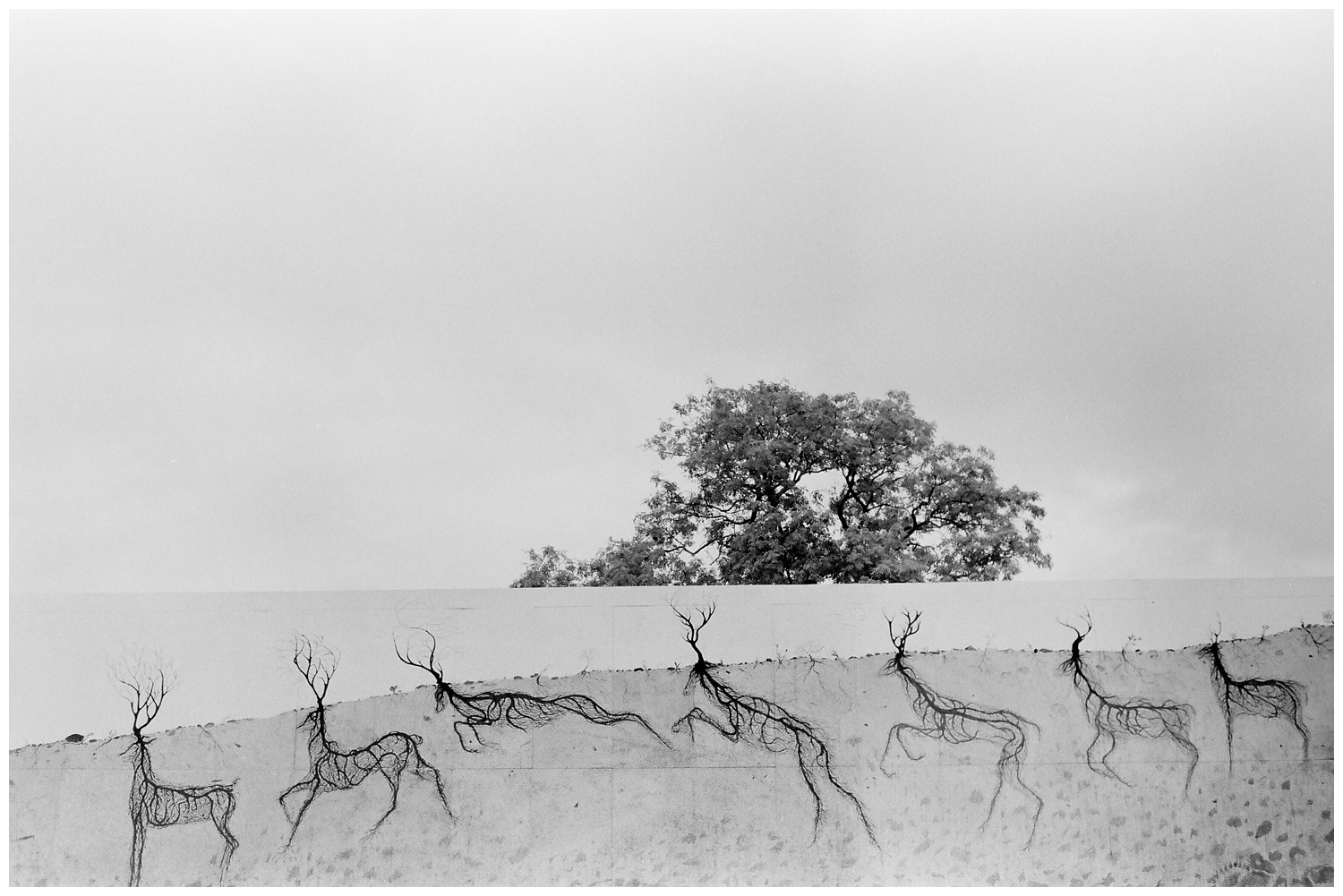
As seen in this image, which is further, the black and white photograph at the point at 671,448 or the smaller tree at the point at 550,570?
the smaller tree at the point at 550,570

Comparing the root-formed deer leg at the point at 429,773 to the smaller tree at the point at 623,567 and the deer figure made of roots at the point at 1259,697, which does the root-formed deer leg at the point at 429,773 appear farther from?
the deer figure made of roots at the point at 1259,697

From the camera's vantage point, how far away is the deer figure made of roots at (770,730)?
5.45 metres

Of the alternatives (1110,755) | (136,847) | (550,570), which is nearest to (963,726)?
(1110,755)

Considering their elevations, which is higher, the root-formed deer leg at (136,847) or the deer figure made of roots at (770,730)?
the deer figure made of roots at (770,730)

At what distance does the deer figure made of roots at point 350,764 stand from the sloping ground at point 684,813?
0.04 meters

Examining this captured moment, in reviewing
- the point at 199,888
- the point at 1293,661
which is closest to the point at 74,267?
the point at 199,888

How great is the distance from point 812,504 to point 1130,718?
3290 mm

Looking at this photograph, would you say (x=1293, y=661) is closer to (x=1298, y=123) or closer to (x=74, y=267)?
(x=1298, y=123)

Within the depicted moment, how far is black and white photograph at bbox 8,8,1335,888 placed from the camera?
17.9 feet

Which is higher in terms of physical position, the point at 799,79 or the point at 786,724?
the point at 799,79

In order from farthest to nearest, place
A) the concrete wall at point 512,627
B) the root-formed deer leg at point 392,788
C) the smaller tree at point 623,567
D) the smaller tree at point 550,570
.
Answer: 1. the smaller tree at point 623,567
2. the smaller tree at point 550,570
3. the concrete wall at point 512,627
4. the root-formed deer leg at point 392,788

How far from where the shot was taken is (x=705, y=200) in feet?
24.4

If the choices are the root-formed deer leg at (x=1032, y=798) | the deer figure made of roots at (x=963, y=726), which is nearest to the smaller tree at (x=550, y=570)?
the deer figure made of roots at (x=963, y=726)

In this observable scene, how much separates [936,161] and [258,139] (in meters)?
4.60
